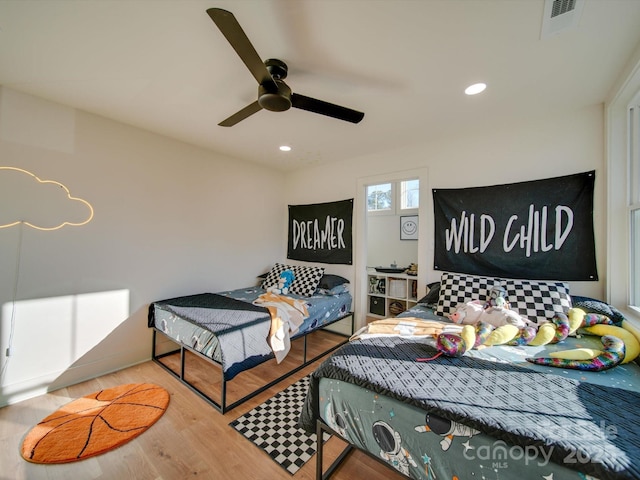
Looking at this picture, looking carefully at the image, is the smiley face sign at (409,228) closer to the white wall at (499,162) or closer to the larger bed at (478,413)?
the white wall at (499,162)

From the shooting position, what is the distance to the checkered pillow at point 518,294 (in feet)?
6.33

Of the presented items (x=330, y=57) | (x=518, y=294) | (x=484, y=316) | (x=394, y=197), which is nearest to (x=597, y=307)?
(x=518, y=294)

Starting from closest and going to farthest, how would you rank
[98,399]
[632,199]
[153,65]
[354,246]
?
[153,65] < [632,199] < [98,399] < [354,246]

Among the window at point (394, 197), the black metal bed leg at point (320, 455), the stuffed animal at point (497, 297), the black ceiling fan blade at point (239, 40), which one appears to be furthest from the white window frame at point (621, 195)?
the black ceiling fan blade at point (239, 40)

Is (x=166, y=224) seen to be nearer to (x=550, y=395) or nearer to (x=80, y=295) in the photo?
(x=80, y=295)

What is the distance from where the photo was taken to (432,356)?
4.70 feet

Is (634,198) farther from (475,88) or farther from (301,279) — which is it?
(301,279)

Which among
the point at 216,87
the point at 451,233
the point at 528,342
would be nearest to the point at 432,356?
the point at 528,342

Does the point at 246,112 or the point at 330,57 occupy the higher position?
the point at 330,57

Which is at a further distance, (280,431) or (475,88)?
(475,88)

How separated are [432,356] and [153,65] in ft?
8.38

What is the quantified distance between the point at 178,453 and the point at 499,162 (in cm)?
351

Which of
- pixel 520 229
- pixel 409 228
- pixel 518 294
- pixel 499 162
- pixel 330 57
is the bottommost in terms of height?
pixel 518 294

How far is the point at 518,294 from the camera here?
206cm
